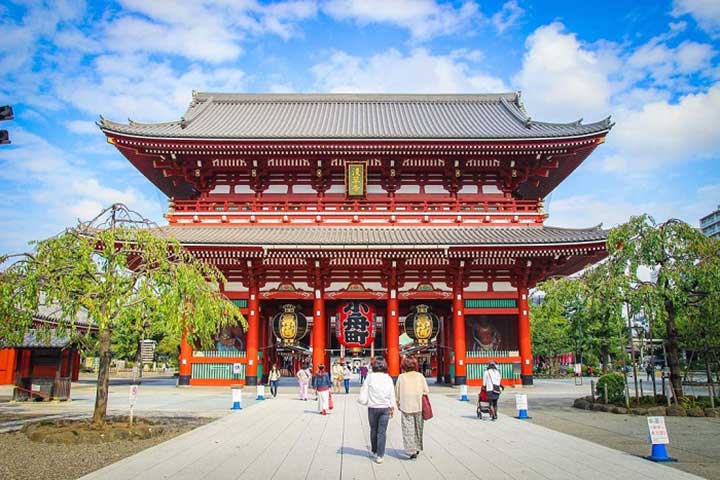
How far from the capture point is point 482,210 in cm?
2612

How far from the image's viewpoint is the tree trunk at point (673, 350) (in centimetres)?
1598

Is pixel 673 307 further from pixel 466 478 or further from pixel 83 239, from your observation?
pixel 83 239

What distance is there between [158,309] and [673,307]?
1511 centimetres

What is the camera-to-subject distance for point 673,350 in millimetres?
16156

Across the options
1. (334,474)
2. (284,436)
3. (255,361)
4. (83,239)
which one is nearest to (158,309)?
(83,239)

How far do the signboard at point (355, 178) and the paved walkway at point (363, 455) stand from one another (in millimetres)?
14006

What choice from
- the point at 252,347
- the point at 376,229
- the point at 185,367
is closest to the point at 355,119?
the point at 376,229

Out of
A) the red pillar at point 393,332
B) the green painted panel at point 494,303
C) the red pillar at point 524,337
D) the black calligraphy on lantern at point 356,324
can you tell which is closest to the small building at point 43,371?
the black calligraphy on lantern at point 356,324

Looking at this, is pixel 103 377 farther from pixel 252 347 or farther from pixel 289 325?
pixel 289 325

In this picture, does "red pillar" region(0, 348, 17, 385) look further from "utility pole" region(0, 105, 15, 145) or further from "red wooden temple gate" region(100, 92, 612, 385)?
"utility pole" region(0, 105, 15, 145)

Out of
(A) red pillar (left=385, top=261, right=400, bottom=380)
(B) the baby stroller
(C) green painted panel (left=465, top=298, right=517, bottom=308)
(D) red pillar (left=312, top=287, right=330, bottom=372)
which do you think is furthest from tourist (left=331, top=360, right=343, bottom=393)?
(B) the baby stroller

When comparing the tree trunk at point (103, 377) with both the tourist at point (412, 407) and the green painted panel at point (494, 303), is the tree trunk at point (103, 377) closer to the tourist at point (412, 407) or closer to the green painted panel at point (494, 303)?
the tourist at point (412, 407)

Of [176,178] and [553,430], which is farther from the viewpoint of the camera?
[176,178]

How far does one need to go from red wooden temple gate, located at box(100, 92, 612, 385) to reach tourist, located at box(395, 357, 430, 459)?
1288 centimetres
